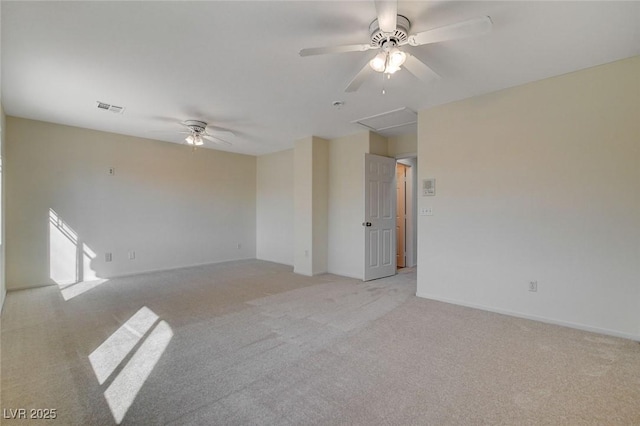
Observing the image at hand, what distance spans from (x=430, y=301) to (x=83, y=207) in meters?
5.77

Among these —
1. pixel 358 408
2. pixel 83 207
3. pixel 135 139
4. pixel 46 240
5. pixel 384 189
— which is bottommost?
pixel 358 408

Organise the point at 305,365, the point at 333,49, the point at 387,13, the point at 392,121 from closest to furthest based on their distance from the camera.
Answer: the point at 387,13 < the point at 333,49 < the point at 305,365 < the point at 392,121

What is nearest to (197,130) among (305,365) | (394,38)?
(394,38)

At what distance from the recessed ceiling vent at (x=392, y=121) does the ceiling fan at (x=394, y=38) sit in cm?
161

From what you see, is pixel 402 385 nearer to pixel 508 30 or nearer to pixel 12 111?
pixel 508 30

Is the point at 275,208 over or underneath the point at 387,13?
underneath

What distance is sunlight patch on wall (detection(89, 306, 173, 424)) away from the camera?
70.6 inches

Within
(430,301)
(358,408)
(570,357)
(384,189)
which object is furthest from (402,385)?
(384,189)

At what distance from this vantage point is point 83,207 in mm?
4723

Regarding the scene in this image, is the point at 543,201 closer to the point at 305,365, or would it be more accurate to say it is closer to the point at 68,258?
the point at 305,365

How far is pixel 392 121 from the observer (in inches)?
171

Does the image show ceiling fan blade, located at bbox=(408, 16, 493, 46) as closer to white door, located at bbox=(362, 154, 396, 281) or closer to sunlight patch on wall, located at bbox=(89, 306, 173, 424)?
white door, located at bbox=(362, 154, 396, 281)

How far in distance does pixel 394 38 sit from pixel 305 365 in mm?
2576

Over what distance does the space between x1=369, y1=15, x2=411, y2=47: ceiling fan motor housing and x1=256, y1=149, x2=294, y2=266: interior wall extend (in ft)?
14.4
